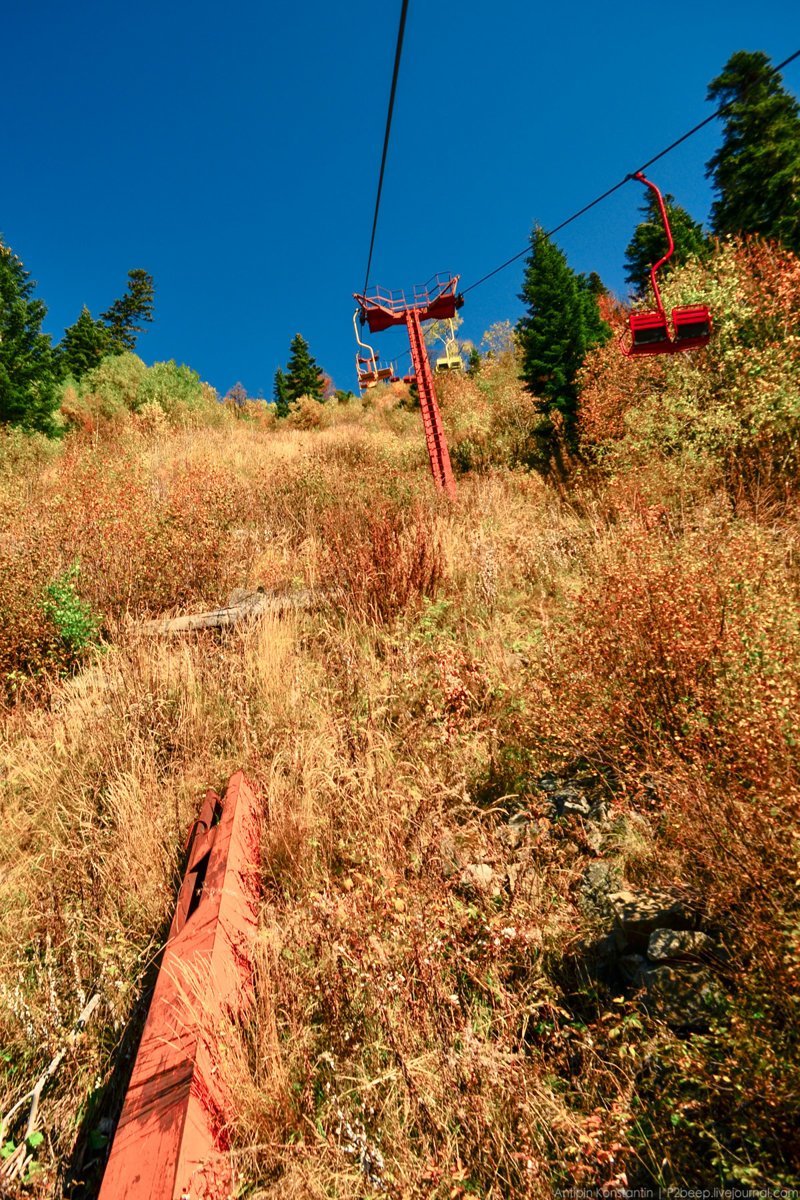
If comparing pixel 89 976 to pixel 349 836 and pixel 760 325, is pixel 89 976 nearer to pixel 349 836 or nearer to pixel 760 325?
pixel 349 836

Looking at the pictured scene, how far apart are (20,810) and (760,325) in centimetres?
1207

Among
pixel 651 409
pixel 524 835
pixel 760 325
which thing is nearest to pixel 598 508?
pixel 651 409

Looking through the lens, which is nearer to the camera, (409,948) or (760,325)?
(409,948)

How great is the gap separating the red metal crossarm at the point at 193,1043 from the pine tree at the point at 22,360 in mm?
16491

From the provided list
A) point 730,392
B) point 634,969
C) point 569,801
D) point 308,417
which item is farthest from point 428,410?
point 634,969

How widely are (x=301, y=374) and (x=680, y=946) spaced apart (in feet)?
132

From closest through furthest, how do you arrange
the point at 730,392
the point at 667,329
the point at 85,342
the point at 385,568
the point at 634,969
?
the point at 634,969 → the point at 667,329 → the point at 385,568 → the point at 730,392 → the point at 85,342

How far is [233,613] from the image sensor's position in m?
5.24

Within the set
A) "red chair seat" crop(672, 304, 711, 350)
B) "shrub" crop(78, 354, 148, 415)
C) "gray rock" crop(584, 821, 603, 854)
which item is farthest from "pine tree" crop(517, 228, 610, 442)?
"gray rock" crop(584, 821, 603, 854)

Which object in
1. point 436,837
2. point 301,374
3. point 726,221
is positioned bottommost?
point 436,837

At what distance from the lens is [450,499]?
27.5 feet

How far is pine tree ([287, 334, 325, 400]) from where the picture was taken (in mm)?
36250

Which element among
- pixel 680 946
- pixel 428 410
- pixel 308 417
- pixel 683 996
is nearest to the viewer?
pixel 683 996

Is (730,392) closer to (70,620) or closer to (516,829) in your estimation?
(516,829)
